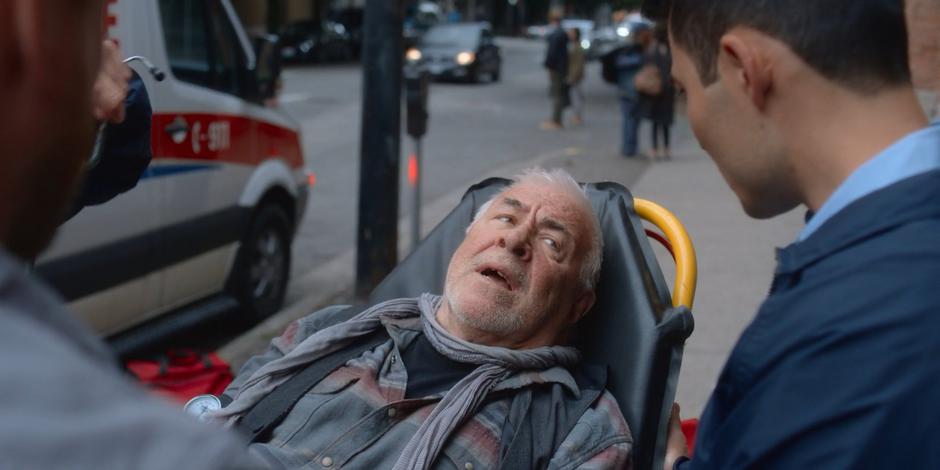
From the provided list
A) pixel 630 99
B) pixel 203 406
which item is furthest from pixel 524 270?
pixel 630 99

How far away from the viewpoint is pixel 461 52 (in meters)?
26.5

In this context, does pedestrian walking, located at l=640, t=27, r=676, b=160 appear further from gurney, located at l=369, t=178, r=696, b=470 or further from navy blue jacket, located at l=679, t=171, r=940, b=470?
navy blue jacket, located at l=679, t=171, r=940, b=470

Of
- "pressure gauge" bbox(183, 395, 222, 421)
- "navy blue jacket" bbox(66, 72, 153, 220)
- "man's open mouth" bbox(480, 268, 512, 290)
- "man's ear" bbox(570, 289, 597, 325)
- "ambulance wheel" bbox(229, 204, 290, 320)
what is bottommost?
"ambulance wheel" bbox(229, 204, 290, 320)

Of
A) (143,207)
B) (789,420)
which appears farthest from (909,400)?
(143,207)

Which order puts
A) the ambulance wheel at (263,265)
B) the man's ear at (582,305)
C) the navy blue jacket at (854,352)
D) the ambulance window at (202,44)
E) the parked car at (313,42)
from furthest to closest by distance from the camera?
the parked car at (313,42), the ambulance wheel at (263,265), the ambulance window at (202,44), the man's ear at (582,305), the navy blue jacket at (854,352)

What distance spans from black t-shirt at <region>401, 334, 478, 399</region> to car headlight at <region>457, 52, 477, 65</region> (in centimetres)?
2348

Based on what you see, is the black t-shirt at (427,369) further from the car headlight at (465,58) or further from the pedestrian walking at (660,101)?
the car headlight at (465,58)

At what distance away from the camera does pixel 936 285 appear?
4.15 feet

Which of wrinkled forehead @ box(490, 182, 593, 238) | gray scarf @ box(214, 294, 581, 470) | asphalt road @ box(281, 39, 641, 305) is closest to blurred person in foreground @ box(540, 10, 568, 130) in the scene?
asphalt road @ box(281, 39, 641, 305)

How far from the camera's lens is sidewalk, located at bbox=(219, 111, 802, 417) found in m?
5.80

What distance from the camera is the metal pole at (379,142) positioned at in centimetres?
643

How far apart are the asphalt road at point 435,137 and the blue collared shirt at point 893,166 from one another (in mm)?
5690

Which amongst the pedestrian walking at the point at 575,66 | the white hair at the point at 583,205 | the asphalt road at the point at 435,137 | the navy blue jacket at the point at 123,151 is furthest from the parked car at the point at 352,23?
the navy blue jacket at the point at 123,151

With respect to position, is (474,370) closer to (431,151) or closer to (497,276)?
(497,276)
